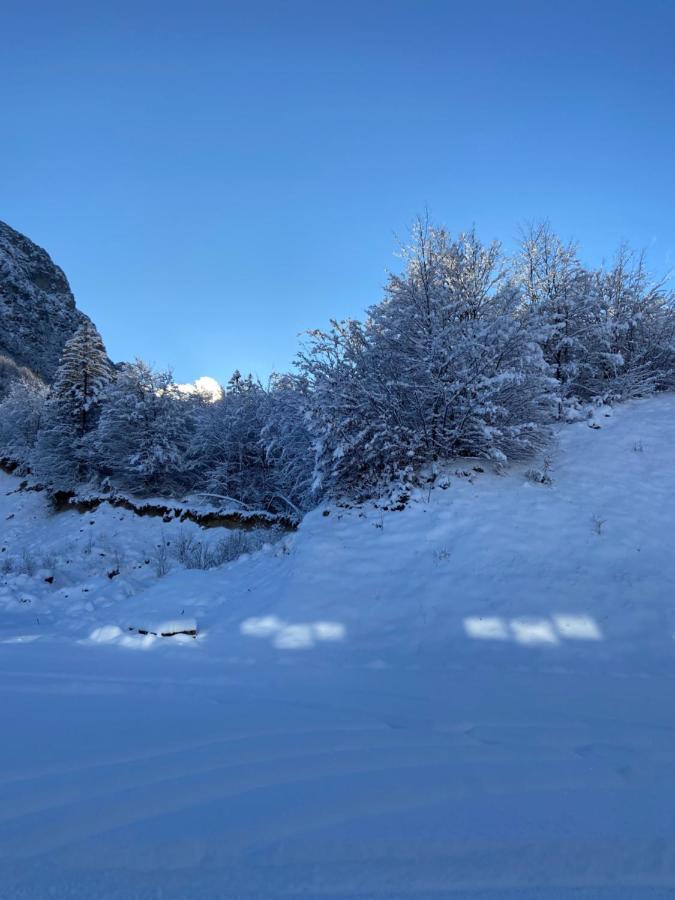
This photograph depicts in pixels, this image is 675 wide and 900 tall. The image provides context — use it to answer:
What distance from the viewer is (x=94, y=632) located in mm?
4594

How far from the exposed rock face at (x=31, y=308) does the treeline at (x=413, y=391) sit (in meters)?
36.1

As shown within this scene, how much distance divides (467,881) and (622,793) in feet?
2.84

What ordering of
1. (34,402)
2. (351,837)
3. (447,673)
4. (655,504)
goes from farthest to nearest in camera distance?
(34,402)
(655,504)
(447,673)
(351,837)

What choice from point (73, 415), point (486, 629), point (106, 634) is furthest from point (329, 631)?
point (73, 415)

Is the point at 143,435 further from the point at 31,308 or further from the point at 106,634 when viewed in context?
the point at 31,308

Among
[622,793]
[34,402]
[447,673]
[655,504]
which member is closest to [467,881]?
[622,793]

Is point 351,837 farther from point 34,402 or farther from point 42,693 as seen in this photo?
point 34,402

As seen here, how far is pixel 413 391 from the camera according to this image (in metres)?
7.85

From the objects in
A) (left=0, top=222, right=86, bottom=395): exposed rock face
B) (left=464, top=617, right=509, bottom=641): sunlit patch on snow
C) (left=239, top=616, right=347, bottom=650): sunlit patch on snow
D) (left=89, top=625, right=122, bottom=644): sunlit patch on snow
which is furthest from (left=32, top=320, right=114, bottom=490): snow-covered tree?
(left=0, top=222, right=86, bottom=395): exposed rock face

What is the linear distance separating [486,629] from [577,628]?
781mm

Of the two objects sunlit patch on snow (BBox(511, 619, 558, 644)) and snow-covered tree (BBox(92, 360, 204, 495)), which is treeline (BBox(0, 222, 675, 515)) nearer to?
snow-covered tree (BBox(92, 360, 204, 495))

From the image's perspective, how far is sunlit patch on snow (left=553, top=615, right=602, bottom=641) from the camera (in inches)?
146

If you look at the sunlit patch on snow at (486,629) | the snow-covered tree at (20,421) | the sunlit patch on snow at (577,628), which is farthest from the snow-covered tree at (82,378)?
the sunlit patch on snow at (577,628)

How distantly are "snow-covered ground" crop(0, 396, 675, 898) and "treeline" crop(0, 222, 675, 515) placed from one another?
1.34 m
